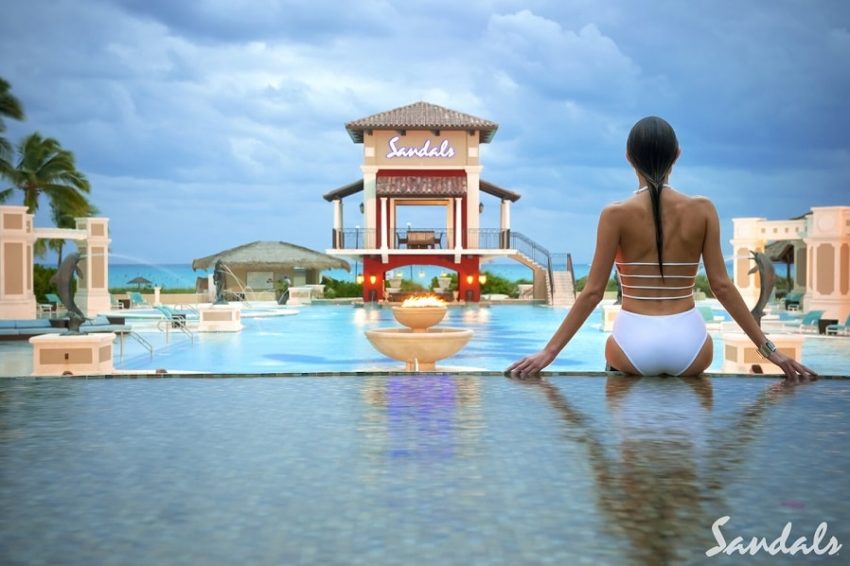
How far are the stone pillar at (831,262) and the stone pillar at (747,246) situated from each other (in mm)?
5469

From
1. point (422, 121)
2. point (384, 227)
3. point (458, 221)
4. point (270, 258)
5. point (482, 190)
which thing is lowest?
point (270, 258)

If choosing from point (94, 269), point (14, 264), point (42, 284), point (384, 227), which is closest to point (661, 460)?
point (14, 264)

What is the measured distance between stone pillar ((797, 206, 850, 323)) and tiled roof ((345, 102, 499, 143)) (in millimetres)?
16000

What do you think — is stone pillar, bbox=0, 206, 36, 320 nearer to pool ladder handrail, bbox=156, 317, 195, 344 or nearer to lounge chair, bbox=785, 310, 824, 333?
pool ladder handrail, bbox=156, 317, 195, 344

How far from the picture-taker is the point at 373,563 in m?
1.03

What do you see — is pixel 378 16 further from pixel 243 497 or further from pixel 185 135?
pixel 243 497

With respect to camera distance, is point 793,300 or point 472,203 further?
point 472,203

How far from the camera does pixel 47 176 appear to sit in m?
33.5

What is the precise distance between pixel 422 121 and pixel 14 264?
1958 cm

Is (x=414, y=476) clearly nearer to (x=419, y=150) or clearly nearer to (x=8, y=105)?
(x=8, y=105)

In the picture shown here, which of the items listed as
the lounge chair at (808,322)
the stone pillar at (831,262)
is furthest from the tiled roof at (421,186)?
the lounge chair at (808,322)

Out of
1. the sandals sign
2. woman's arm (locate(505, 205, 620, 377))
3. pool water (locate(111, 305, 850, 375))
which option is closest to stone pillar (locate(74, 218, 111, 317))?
pool water (locate(111, 305, 850, 375))

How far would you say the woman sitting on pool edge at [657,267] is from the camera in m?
3.17

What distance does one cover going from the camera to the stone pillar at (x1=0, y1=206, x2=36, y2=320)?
64.0 ft
